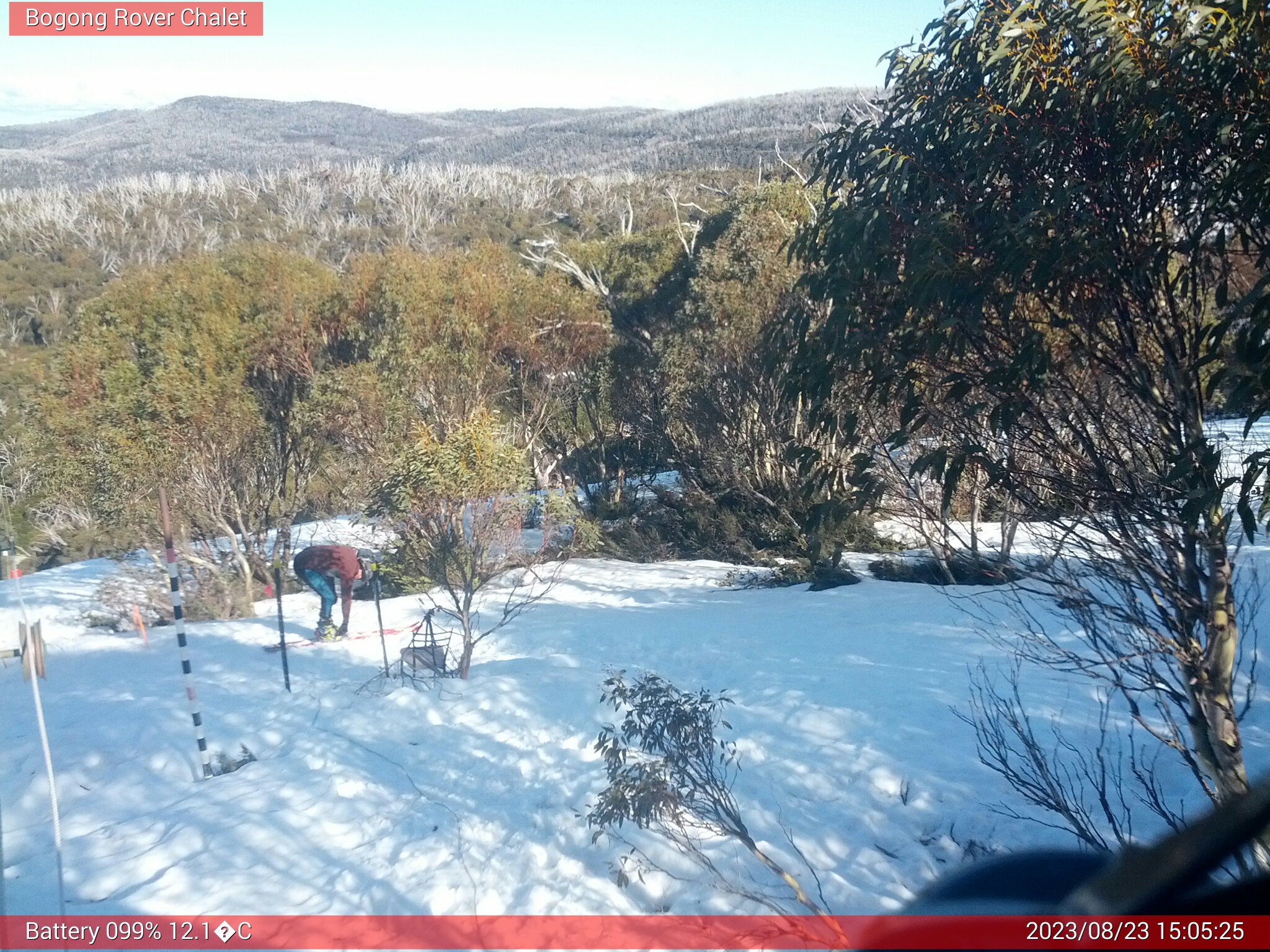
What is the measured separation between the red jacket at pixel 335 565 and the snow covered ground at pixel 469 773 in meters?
0.57

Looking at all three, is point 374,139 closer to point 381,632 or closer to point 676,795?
point 381,632

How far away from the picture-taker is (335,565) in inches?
341

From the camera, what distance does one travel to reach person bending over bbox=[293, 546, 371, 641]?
8641 millimetres

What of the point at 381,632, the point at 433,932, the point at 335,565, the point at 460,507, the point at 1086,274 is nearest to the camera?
the point at 1086,274

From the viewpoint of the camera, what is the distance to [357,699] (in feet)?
21.7

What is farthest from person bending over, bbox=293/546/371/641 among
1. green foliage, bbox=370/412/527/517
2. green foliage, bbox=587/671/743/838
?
green foliage, bbox=587/671/743/838

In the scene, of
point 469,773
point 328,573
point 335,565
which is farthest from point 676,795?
point 328,573

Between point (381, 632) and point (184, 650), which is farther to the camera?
point (381, 632)

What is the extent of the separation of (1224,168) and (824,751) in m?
3.60

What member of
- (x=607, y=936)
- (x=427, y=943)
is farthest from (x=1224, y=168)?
(x=427, y=943)

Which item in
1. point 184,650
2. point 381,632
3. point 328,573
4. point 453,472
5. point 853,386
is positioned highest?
point 853,386

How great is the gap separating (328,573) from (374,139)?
56.0 meters

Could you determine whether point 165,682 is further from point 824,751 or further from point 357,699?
point 824,751

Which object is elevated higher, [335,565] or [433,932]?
[433,932]
